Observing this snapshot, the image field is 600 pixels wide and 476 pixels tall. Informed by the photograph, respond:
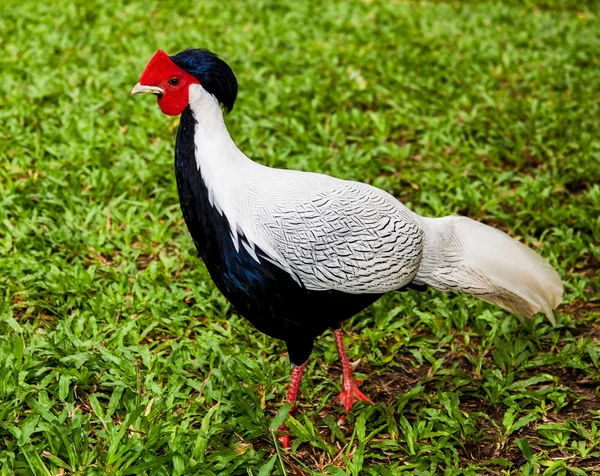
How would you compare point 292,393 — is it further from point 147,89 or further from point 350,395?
point 147,89

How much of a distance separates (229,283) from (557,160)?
315 centimetres

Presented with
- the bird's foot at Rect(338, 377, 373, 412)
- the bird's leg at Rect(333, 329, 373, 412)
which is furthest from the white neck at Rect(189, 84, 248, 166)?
the bird's foot at Rect(338, 377, 373, 412)

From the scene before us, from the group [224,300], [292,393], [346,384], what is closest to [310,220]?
[292,393]

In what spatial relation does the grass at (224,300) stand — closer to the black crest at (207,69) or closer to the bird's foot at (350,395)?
the bird's foot at (350,395)

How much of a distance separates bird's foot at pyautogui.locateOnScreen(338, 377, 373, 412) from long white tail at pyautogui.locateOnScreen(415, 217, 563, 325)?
0.59 meters

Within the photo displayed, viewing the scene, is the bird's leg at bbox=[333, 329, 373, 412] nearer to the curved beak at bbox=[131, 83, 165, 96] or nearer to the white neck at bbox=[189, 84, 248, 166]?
the white neck at bbox=[189, 84, 248, 166]

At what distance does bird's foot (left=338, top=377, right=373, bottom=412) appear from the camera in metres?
3.06

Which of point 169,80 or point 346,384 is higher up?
point 169,80

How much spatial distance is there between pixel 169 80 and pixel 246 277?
0.77 meters

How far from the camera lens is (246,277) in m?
2.53

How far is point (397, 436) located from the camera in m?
2.91

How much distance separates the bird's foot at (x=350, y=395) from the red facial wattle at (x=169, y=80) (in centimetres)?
143

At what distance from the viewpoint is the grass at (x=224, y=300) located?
9.21ft

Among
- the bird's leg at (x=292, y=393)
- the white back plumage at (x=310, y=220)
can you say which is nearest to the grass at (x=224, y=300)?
the bird's leg at (x=292, y=393)
